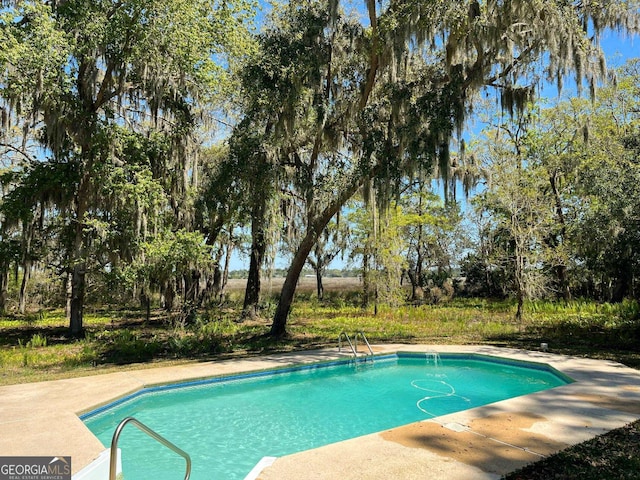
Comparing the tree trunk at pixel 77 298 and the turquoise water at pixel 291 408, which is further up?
the tree trunk at pixel 77 298

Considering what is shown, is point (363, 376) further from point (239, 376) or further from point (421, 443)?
point (421, 443)

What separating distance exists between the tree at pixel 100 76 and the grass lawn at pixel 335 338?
210cm

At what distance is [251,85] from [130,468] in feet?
25.4

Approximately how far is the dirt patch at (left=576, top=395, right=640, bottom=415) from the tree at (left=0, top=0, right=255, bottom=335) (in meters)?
10.2

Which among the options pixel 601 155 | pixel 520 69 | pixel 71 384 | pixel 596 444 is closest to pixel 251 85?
pixel 520 69

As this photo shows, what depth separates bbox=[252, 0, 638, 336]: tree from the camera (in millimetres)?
8445

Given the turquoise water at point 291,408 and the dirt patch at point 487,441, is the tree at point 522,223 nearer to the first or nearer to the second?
the turquoise water at point 291,408

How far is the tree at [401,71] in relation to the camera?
8445mm

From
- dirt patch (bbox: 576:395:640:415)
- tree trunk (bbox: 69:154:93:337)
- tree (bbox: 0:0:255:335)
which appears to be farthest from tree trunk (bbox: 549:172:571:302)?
tree trunk (bbox: 69:154:93:337)

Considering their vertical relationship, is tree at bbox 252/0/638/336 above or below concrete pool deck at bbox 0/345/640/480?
above

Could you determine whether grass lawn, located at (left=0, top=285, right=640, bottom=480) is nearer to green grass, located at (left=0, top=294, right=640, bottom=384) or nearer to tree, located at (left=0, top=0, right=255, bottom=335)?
green grass, located at (left=0, top=294, right=640, bottom=384)

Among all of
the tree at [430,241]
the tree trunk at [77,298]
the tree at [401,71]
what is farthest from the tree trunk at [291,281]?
the tree at [430,241]

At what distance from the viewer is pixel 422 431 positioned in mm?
4305

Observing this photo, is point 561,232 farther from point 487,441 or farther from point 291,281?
point 487,441
